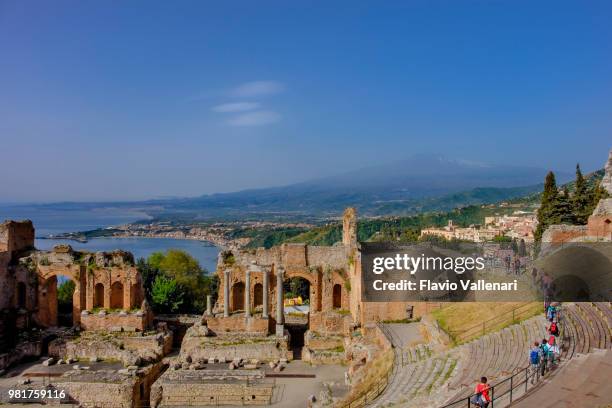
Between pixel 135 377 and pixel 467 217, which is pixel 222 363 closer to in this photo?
pixel 135 377

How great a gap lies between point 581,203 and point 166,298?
29.5 meters

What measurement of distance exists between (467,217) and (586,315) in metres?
107

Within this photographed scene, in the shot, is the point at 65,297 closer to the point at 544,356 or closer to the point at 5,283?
the point at 5,283

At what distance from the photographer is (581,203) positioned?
123 ft

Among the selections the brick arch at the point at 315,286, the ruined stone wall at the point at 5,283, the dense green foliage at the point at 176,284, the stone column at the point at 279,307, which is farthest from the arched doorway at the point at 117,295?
the brick arch at the point at 315,286

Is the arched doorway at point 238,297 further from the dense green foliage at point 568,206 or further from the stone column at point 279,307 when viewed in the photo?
the dense green foliage at point 568,206

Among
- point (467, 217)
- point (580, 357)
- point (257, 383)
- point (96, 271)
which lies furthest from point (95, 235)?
point (580, 357)

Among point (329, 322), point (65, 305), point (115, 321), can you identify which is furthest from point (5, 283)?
point (329, 322)

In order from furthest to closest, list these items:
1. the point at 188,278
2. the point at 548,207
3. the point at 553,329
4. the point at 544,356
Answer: the point at 188,278 → the point at 548,207 → the point at 553,329 → the point at 544,356

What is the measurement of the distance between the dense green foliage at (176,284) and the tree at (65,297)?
5.13m

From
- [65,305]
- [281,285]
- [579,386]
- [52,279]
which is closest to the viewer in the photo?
[579,386]

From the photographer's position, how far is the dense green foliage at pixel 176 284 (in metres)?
36.6

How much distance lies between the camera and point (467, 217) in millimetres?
122688

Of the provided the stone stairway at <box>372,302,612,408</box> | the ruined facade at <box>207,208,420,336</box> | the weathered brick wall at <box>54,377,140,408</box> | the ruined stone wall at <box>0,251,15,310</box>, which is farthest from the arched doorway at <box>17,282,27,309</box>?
the stone stairway at <box>372,302,612,408</box>
